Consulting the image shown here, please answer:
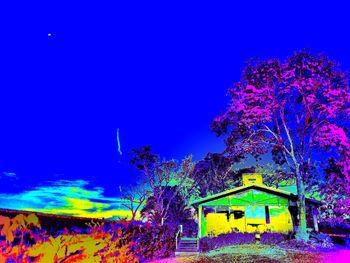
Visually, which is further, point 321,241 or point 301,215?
point 301,215

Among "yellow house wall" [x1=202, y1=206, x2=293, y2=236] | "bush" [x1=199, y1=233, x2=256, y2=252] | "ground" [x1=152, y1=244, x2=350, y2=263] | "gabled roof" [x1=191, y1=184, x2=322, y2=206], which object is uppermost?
"gabled roof" [x1=191, y1=184, x2=322, y2=206]

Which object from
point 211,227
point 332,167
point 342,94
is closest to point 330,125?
point 342,94

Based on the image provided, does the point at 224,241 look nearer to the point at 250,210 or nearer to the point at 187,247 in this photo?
the point at 187,247

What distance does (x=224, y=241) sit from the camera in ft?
75.2

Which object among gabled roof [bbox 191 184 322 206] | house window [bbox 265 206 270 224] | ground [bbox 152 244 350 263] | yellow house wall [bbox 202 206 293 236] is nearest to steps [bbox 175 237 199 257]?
ground [bbox 152 244 350 263]

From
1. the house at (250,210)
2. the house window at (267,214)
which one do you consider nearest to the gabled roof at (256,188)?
the house at (250,210)

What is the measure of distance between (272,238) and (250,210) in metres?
6.44

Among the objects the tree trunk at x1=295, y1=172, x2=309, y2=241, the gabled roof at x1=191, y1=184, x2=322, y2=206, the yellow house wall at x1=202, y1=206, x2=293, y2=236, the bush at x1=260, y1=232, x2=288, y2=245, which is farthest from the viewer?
the yellow house wall at x1=202, y1=206, x2=293, y2=236

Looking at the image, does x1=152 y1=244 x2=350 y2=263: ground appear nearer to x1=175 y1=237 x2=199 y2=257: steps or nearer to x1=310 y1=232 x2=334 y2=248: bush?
x1=310 y1=232 x2=334 y2=248: bush

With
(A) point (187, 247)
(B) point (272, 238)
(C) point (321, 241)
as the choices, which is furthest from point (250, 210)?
(A) point (187, 247)

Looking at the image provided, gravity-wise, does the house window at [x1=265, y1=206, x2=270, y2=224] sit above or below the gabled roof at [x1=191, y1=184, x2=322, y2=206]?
below

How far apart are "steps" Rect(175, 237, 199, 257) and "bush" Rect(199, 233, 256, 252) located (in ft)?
1.72

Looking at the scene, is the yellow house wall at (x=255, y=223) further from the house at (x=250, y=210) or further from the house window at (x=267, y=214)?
the house window at (x=267, y=214)

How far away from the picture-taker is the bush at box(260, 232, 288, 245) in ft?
77.5
